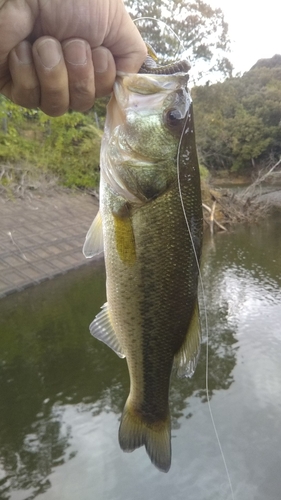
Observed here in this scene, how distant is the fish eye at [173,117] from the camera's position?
1.58 m

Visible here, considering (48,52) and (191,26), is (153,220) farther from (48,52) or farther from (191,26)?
(191,26)

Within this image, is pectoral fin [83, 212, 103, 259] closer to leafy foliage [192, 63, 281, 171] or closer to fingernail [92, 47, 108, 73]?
fingernail [92, 47, 108, 73]

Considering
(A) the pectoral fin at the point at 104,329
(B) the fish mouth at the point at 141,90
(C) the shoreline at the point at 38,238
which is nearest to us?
(B) the fish mouth at the point at 141,90

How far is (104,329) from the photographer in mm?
1901

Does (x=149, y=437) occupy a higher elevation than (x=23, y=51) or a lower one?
lower

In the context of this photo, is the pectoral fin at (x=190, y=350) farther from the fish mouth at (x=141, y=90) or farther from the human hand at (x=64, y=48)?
the human hand at (x=64, y=48)

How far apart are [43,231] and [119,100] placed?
27.5 ft

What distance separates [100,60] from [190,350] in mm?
1172

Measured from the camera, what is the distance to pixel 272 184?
22.7 metres

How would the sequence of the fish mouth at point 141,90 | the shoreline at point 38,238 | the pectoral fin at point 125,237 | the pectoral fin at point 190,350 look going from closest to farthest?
1. the fish mouth at point 141,90
2. the pectoral fin at point 125,237
3. the pectoral fin at point 190,350
4. the shoreline at point 38,238

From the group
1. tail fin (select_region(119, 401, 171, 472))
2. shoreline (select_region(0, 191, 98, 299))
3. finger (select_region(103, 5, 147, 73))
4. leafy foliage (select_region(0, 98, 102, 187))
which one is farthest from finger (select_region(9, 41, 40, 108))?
leafy foliage (select_region(0, 98, 102, 187))

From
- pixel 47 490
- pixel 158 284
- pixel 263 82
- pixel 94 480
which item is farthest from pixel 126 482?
pixel 263 82

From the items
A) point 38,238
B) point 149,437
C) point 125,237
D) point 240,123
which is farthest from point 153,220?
point 240,123

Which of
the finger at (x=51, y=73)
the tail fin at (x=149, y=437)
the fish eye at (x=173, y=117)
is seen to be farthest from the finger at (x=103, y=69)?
the tail fin at (x=149, y=437)
